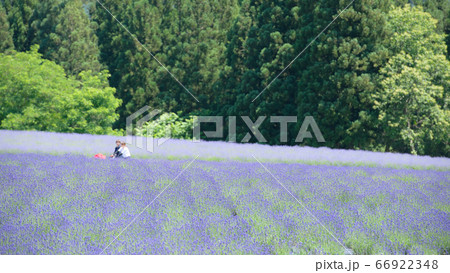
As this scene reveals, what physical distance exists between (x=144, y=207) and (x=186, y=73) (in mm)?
24621

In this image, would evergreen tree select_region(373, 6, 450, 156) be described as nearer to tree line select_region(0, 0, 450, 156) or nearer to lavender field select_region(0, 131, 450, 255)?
tree line select_region(0, 0, 450, 156)

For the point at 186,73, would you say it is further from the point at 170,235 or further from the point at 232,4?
the point at 170,235

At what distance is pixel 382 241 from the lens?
5570mm

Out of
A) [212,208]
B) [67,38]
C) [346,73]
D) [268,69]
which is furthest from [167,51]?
[212,208]

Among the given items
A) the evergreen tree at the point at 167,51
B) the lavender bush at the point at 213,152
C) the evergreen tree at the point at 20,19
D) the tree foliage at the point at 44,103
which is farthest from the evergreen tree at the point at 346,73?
the evergreen tree at the point at 20,19

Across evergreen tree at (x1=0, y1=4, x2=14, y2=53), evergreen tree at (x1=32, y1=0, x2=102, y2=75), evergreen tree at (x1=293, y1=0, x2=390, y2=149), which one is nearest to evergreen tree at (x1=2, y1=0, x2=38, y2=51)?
evergreen tree at (x1=0, y1=4, x2=14, y2=53)

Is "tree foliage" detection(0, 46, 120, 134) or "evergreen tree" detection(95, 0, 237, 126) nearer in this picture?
"tree foliage" detection(0, 46, 120, 134)

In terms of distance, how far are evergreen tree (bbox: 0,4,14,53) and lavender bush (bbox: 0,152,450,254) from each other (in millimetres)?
26000

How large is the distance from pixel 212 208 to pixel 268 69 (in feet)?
59.3

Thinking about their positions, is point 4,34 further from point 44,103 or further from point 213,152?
point 213,152

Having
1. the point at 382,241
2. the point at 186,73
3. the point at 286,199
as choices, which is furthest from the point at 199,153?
the point at 186,73

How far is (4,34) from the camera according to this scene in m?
32.2

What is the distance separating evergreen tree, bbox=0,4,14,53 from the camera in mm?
32125

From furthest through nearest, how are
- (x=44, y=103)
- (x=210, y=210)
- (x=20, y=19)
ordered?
(x=20, y=19) → (x=44, y=103) → (x=210, y=210)
